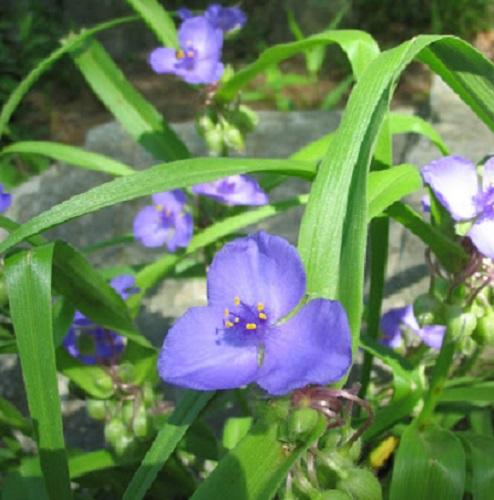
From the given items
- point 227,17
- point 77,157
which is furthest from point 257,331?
point 227,17

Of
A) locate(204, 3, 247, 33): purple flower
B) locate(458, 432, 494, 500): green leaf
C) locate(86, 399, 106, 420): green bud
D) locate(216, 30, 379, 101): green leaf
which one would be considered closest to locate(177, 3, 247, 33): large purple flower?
locate(204, 3, 247, 33): purple flower

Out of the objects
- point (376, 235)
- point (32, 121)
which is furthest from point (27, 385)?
point (32, 121)

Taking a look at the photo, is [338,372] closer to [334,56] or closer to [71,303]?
[71,303]

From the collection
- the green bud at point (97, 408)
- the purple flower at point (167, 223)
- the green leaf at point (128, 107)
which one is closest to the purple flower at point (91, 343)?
the green bud at point (97, 408)

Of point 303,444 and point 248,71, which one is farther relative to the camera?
point 248,71

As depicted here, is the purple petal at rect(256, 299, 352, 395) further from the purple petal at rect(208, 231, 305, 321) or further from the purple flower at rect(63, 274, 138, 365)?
the purple flower at rect(63, 274, 138, 365)

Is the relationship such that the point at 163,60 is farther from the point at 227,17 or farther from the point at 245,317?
the point at 245,317

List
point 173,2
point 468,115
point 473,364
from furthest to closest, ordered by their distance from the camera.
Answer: point 173,2
point 468,115
point 473,364
